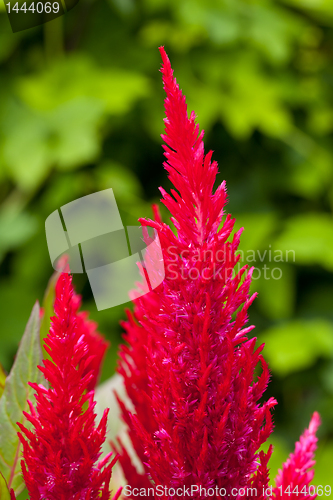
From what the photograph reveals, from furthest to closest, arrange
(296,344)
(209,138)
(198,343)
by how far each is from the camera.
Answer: (209,138), (296,344), (198,343)

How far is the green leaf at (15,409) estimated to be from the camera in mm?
334

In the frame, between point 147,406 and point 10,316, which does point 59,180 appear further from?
point 147,406

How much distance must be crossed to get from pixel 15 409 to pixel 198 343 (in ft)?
0.51

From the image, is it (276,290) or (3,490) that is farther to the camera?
(276,290)

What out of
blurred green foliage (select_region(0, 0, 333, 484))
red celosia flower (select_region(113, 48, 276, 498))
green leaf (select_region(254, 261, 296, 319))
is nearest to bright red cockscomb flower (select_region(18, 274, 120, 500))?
red celosia flower (select_region(113, 48, 276, 498))

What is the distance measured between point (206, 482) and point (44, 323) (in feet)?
0.57

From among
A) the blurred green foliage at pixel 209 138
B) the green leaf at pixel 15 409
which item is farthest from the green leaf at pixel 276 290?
the green leaf at pixel 15 409

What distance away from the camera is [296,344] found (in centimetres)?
130

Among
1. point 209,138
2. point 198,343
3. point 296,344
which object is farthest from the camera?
point 209,138

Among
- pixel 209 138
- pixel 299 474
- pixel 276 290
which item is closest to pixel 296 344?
pixel 276 290

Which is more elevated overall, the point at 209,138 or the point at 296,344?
the point at 209,138

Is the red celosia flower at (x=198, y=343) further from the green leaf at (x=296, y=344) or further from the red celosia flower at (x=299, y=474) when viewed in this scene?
the green leaf at (x=296, y=344)

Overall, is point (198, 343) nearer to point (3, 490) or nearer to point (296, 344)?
point (3, 490)

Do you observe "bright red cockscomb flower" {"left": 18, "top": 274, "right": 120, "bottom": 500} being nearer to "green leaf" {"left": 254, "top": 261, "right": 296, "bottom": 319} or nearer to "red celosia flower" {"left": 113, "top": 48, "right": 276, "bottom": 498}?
"red celosia flower" {"left": 113, "top": 48, "right": 276, "bottom": 498}
